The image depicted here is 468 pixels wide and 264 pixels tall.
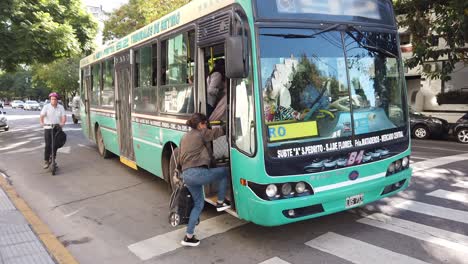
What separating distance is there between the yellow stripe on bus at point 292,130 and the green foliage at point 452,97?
1799 centimetres

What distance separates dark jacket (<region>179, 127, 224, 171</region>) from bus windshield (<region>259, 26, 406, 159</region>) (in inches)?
34.5

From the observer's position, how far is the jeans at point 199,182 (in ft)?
15.4

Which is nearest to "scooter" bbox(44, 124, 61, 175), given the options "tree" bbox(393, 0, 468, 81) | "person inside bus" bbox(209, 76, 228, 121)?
"person inside bus" bbox(209, 76, 228, 121)

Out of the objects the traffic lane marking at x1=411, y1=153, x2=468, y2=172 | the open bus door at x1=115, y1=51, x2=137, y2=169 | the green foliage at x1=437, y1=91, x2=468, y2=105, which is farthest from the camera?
the green foliage at x1=437, y1=91, x2=468, y2=105

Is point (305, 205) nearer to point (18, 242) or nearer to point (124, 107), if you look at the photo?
point (18, 242)

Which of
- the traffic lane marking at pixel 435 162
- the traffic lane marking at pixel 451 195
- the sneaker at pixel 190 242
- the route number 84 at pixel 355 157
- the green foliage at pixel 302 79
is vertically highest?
the green foliage at pixel 302 79

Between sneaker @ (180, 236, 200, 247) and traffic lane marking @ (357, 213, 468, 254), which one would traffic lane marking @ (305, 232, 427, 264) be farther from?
sneaker @ (180, 236, 200, 247)

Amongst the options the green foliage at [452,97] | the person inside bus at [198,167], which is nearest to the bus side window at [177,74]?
the person inside bus at [198,167]

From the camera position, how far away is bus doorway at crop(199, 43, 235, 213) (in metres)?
5.13

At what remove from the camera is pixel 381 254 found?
432 cm

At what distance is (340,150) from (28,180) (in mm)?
7116

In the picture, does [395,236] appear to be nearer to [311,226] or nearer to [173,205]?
[311,226]

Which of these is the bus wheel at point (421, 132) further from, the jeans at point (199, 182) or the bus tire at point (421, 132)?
the jeans at point (199, 182)

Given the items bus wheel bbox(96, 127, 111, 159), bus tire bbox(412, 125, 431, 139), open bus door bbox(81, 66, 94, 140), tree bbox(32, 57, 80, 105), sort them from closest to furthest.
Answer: bus wheel bbox(96, 127, 111, 159), open bus door bbox(81, 66, 94, 140), bus tire bbox(412, 125, 431, 139), tree bbox(32, 57, 80, 105)
